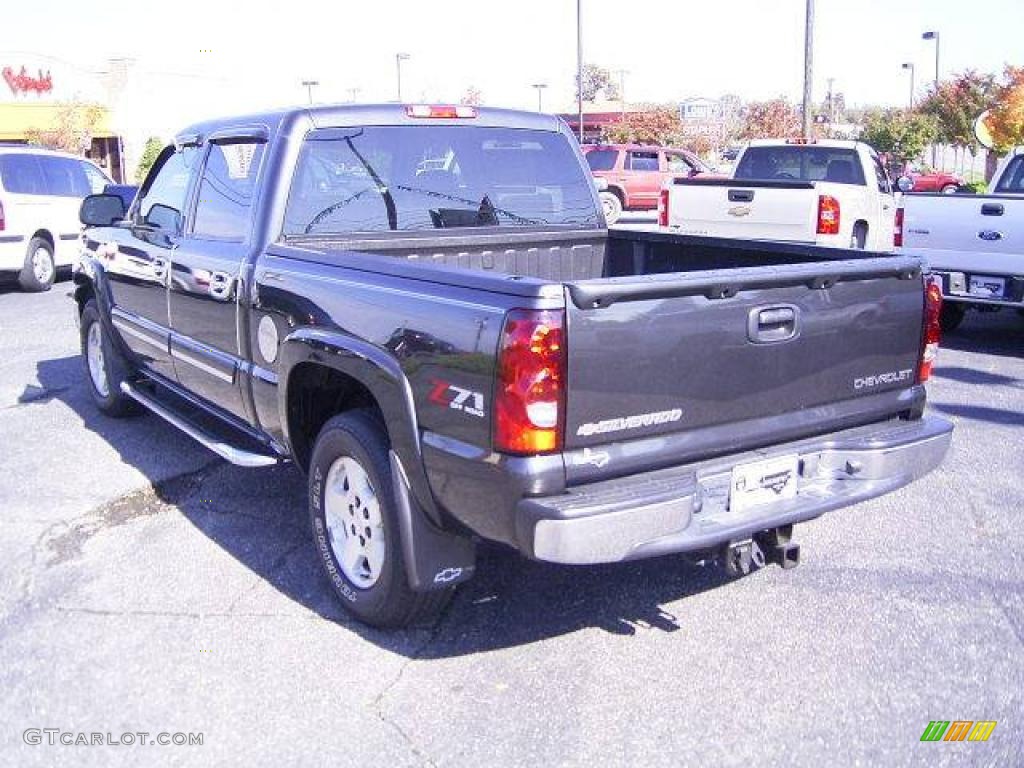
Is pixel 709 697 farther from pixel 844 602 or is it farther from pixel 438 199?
pixel 438 199

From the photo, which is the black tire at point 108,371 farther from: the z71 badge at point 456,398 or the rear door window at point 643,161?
the rear door window at point 643,161

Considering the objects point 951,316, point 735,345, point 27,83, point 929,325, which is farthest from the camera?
point 27,83

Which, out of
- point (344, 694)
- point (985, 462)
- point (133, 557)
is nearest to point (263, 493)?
point (133, 557)

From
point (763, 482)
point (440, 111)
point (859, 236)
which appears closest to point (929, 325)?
point (763, 482)

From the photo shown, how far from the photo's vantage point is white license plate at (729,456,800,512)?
347 cm

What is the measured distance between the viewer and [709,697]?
349cm

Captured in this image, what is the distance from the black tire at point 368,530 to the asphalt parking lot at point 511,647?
0.12m

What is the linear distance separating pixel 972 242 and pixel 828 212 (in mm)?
2643

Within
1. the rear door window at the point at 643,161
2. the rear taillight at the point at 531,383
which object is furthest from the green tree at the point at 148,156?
the rear taillight at the point at 531,383

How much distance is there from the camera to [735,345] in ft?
11.2

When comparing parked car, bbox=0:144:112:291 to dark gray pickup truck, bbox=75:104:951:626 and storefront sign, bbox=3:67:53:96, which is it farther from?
storefront sign, bbox=3:67:53:96

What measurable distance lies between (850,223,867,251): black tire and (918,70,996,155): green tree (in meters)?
28.6

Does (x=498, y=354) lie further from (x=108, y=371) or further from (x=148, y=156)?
(x=148, y=156)

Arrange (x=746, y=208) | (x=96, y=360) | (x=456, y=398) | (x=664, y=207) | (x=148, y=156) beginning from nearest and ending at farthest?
(x=456, y=398) < (x=96, y=360) < (x=746, y=208) < (x=664, y=207) < (x=148, y=156)
